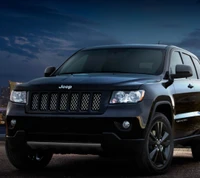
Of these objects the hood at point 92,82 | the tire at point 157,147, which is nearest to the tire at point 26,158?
the hood at point 92,82

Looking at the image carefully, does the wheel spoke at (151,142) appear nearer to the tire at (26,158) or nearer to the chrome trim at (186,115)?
the chrome trim at (186,115)

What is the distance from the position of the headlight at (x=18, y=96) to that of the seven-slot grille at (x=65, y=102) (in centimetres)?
15

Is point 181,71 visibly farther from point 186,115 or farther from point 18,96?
point 18,96

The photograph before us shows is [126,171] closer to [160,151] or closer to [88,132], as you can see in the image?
[160,151]

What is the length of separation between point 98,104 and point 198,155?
359 centimetres

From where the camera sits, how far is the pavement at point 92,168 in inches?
324

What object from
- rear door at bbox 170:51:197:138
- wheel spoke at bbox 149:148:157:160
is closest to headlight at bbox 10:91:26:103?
wheel spoke at bbox 149:148:157:160

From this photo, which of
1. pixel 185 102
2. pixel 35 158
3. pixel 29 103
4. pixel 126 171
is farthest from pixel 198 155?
pixel 29 103

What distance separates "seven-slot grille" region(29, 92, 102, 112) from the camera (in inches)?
300

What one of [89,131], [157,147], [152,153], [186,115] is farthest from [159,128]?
[186,115]

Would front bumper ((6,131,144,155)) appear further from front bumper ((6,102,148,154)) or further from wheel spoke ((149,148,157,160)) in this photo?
wheel spoke ((149,148,157,160))

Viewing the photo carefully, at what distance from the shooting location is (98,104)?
7602 millimetres

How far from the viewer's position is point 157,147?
8.10 metres

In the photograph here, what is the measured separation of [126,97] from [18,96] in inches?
60.8
